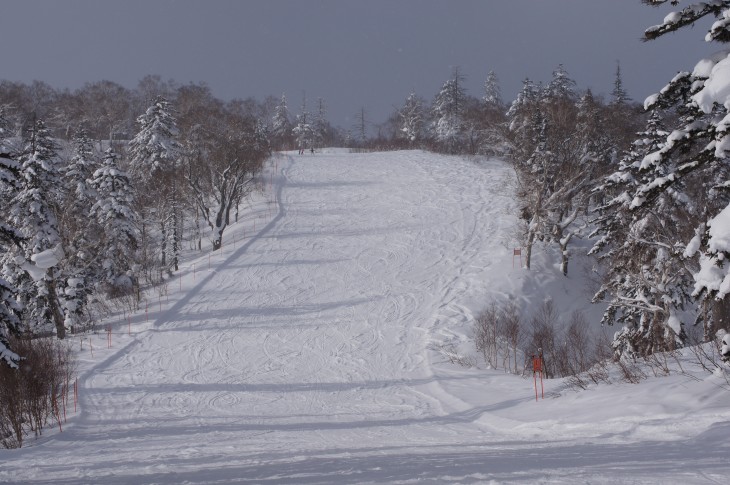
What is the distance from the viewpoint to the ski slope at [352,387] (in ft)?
25.0

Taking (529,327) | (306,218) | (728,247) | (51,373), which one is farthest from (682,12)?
(306,218)

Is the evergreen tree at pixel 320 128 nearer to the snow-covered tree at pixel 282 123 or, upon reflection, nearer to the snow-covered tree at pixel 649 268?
the snow-covered tree at pixel 282 123

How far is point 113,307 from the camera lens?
3072 cm

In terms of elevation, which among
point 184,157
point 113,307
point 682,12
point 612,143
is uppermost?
point 184,157

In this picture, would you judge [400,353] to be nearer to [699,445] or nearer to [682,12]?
[699,445]

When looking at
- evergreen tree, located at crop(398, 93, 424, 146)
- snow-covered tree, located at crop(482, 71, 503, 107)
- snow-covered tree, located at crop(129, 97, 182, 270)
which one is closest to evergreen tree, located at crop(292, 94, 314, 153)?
evergreen tree, located at crop(398, 93, 424, 146)

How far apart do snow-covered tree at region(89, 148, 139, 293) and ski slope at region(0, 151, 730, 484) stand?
468 cm

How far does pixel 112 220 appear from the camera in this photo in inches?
1286

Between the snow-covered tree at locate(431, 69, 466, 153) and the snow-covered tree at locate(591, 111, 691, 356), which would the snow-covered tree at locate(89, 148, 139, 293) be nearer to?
the snow-covered tree at locate(591, 111, 691, 356)

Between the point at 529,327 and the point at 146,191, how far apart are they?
34423 mm

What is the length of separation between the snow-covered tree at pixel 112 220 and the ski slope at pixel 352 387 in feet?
15.4

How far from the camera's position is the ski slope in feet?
25.0

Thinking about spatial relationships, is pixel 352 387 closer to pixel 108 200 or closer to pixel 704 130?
pixel 704 130

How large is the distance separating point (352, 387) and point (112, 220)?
22.1 m
